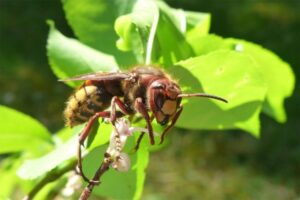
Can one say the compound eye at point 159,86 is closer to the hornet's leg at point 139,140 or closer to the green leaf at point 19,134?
the hornet's leg at point 139,140

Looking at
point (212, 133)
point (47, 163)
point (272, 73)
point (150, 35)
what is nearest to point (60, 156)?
point (47, 163)

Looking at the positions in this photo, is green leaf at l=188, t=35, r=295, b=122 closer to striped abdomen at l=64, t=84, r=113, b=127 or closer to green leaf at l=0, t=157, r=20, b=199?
striped abdomen at l=64, t=84, r=113, b=127

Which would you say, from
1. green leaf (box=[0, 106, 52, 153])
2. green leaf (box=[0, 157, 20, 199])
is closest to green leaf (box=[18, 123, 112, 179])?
green leaf (box=[0, 106, 52, 153])

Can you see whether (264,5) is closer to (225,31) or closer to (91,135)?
(225,31)

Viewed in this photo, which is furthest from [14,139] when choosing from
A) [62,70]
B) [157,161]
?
[157,161]

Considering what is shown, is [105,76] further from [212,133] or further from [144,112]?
[212,133]

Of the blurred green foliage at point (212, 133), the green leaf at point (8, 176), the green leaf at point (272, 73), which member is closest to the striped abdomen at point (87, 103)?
the green leaf at point (272, 73)

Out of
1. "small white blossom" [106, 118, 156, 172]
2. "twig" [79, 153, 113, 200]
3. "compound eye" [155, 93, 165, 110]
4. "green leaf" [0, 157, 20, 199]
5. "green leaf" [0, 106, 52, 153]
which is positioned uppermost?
"compound eye" [155, 93, 165, 110]
